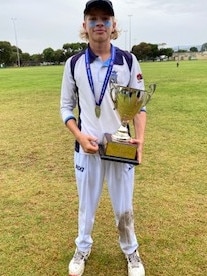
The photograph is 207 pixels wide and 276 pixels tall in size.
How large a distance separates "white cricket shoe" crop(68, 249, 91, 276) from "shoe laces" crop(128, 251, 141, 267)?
1.12 feet

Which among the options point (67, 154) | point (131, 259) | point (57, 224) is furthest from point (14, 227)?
point (67, 154)

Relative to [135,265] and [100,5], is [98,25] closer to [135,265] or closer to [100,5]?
[100,5]

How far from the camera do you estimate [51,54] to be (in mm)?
98562

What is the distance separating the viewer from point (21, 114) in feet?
33.3

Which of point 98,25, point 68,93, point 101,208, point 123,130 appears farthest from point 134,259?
point 98,25

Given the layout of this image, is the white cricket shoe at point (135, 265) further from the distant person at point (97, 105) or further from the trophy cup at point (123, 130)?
the trophy cup at point (123, 130)

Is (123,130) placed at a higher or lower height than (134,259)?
higher

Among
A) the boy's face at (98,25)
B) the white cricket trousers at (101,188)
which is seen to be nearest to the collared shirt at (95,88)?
the boy's face at (98,25)

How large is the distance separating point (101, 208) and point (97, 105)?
5.94 feet

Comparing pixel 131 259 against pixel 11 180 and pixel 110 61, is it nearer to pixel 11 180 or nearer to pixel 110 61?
pixel 110 61

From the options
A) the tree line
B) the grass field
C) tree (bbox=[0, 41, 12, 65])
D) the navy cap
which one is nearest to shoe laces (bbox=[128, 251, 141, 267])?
the grass field

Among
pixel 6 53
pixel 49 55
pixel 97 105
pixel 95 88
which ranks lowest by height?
pixel 49 55

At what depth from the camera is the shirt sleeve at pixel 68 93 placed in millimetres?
2486

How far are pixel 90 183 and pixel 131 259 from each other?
2.25 feet
